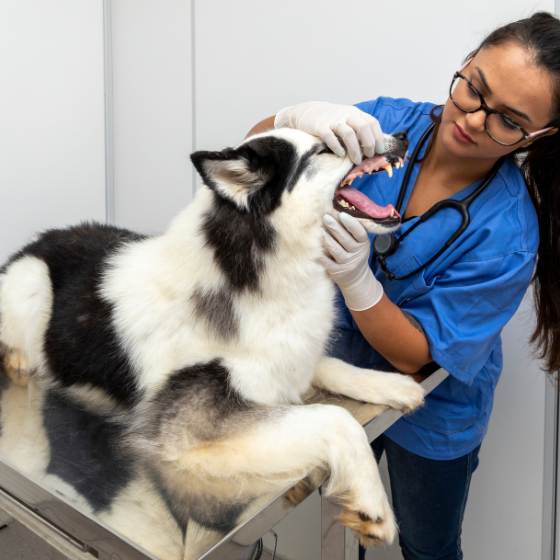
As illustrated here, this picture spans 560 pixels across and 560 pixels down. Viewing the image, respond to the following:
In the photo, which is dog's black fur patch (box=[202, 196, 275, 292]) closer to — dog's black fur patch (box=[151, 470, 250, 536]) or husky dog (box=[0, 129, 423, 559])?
husky dog (box=[0, 129, 423, 559])

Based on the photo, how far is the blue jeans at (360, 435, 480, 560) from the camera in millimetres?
1428

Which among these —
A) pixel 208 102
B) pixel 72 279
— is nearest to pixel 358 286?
pixel 72 279

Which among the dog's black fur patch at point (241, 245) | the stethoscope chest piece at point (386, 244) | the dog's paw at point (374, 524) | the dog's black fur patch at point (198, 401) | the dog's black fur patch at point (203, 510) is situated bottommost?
the dog's paw at point (374, 524)

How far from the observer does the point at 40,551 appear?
2145 mm

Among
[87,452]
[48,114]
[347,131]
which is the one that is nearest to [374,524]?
[87,452]

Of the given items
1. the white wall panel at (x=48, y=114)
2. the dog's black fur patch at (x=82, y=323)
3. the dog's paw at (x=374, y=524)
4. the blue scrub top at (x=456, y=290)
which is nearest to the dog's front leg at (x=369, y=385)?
the blue scrub top at (x=456, y=290)

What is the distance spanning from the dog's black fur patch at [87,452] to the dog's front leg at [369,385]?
42 centimetres

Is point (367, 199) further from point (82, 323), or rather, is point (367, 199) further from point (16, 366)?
point (16, 366)

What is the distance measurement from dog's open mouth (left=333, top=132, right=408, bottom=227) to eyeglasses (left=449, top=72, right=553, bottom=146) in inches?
7.4

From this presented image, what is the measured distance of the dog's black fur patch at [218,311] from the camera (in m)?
0.99

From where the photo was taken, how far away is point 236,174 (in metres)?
0.98

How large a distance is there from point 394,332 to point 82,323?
648 millimetres

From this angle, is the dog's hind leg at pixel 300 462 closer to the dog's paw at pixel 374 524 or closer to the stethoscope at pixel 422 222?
the dog's paw at pixel 374 524

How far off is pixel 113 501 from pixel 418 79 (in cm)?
154
